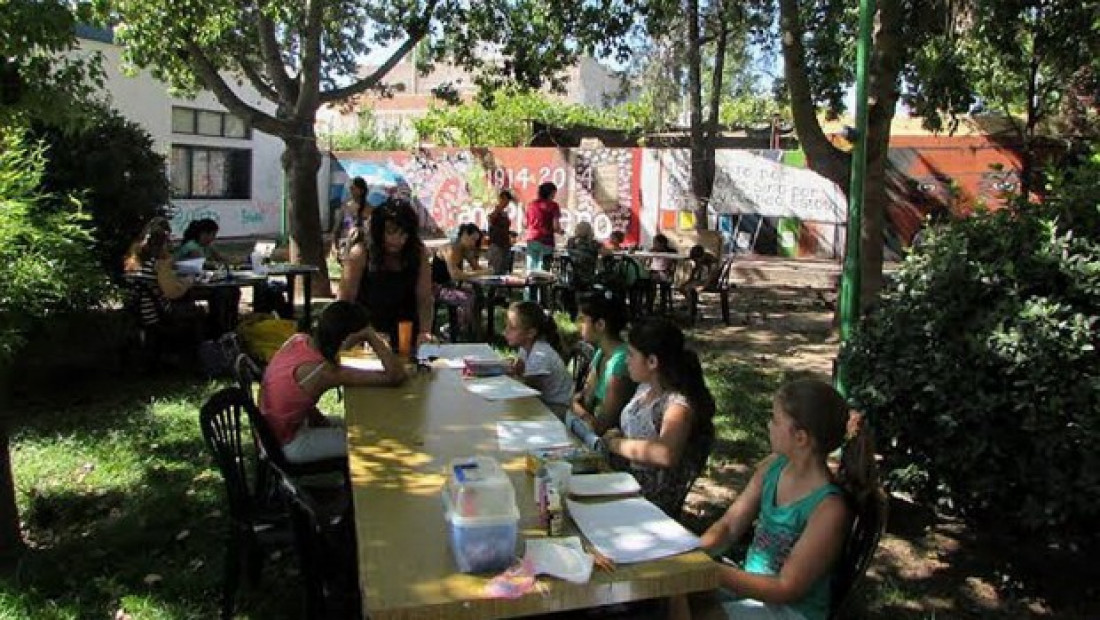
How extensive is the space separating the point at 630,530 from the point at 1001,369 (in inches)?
76.6

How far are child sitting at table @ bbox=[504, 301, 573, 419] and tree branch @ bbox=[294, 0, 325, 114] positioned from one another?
7.74m

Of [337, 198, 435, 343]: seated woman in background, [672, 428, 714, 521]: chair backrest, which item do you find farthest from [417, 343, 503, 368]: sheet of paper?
[672, 428, 714, 521]: chair backrest

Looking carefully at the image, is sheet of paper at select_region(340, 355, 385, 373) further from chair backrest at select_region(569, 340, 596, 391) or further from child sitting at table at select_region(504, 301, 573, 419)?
chair backrest at select_region(569, 340, 596, 391)

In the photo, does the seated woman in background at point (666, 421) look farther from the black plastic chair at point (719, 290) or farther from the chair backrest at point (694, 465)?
the black plastic chair at point (719, 290)

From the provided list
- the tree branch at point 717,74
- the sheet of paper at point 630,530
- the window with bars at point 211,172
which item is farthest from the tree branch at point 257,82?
the sheet of paper at point 630,530

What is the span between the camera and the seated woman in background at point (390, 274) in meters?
5.36

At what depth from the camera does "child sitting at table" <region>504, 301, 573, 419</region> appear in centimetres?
470

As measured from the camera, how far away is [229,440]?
3457 mm

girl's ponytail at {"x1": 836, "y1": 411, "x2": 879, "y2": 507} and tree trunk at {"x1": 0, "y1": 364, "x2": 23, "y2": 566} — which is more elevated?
girl's ponytail at {"x1": 836, "y1": 411, "x2": 879, "y2": 507}

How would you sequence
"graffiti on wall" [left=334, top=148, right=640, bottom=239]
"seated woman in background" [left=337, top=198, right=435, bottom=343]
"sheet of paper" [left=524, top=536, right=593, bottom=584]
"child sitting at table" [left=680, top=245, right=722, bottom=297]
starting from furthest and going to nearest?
"graffiti on wall" [left=334, top=148, right=640, bottom=239] < "child sitting at table" [left=680, top=245, right=722, bottom=297] < "seated woman in background" [left=337, top=198, right=435, bottom=343] < "sheet of paper" [left=524, top=536, right=593, bottom=584]

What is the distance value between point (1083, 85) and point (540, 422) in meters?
17.1

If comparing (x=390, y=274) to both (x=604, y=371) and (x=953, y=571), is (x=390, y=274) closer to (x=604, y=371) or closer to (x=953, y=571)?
(x=604, y=371)

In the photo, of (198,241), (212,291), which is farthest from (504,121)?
(212,291)

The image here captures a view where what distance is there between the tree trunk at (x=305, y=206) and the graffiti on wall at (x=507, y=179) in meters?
8.35
